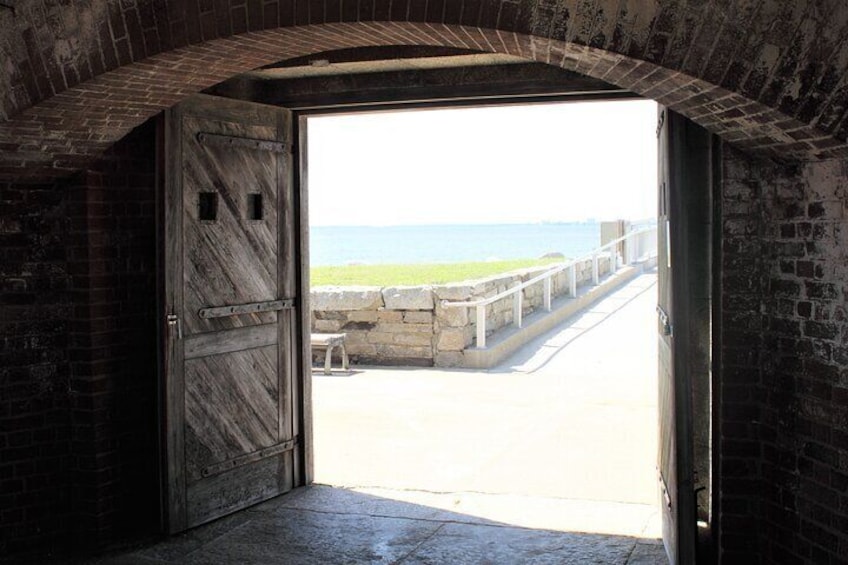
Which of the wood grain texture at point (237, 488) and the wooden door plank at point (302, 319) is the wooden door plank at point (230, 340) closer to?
the wooden door plank at point (302, 319)

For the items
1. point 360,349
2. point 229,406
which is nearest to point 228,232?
point 229,406

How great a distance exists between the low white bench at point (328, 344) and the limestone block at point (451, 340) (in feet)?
4.30

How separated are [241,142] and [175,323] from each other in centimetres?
141

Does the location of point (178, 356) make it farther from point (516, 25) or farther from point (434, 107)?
point (516, 25)

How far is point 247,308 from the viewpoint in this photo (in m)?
6.53

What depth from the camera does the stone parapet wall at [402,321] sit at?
12727 mm

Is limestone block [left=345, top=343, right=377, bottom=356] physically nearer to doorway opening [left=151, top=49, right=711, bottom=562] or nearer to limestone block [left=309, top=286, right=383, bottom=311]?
limestone block [left=309, top=286, right=383, bottom=311]

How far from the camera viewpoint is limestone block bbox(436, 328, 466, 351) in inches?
501

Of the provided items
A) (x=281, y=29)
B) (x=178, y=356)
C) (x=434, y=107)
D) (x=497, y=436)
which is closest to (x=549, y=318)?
(x=497, y=436)

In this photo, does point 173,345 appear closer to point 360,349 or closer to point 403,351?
point 403,351

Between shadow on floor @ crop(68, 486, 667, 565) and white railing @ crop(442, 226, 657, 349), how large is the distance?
6.41 m

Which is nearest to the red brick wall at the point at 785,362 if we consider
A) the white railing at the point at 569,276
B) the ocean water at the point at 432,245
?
the white railing at the point at 569,276

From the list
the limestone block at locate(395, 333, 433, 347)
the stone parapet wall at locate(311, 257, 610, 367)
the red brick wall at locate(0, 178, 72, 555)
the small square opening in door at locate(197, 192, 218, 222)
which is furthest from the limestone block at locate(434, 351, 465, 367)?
the red brick wall at locate(0, 178, 72, 555)

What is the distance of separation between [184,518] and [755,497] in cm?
352
